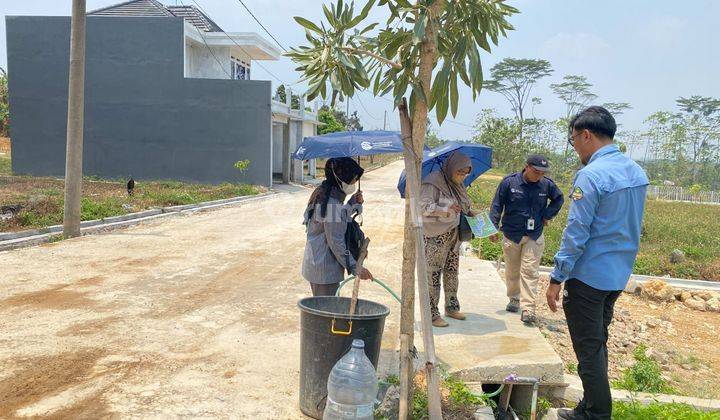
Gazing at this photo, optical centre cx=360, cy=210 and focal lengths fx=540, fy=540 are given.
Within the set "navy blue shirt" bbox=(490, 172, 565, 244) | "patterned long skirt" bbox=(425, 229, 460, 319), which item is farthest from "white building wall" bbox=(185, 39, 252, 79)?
"patterned long skirt" bbox=(425, 229, 460, 319)

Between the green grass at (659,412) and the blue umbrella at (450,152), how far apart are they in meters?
2.19

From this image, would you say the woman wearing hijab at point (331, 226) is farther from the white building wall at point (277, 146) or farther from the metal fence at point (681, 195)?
the metal fence at point (681, 195)

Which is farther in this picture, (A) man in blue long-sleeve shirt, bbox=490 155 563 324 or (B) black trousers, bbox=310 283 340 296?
(A) man in blue long-sleeve shirt, bbox=490 155 563 324

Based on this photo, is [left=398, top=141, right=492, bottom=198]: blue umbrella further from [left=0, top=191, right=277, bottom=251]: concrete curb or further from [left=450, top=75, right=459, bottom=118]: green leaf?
[left=0, top=191, right=277, bottom=251]: concrete curb

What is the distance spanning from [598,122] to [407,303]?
159 cm

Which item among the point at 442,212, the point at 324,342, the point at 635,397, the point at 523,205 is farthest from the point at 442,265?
the point at 324,342

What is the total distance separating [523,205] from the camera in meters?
5.40

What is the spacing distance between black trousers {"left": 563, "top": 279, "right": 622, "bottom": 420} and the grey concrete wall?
20.7m

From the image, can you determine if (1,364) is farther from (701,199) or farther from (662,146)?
(662,146)

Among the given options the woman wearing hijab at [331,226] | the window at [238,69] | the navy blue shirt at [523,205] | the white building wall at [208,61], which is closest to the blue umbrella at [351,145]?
the woman wearing hijab at [331,226]

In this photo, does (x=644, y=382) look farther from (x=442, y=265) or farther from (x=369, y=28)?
(x=369, y=28)

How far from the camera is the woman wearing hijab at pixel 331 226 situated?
12.3 feet

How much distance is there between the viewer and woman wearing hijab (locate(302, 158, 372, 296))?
376cm

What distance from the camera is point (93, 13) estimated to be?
2467cm
